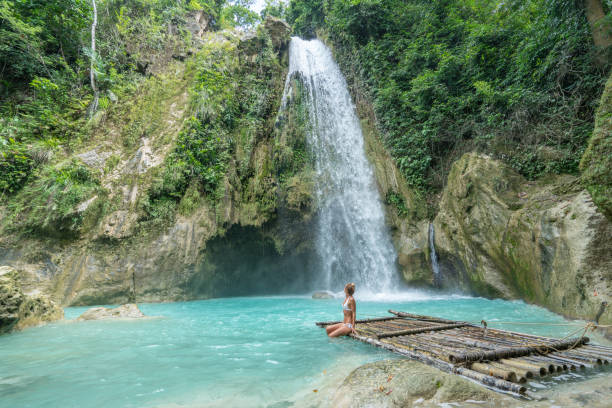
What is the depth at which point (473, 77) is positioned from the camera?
1104cm

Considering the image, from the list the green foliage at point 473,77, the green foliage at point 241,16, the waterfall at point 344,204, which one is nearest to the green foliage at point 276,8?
the green foliage at point 241,16

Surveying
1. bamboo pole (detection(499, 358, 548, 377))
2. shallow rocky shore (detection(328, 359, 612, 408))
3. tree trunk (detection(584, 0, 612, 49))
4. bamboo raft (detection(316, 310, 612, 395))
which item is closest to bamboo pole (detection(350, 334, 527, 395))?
bamboo raft (detection(316, 310, 612, 395))

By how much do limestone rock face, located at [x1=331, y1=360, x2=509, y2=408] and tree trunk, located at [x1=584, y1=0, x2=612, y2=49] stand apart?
10.1 m

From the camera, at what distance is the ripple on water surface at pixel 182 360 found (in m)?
2.85

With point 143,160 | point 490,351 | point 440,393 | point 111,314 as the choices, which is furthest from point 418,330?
point 143,160

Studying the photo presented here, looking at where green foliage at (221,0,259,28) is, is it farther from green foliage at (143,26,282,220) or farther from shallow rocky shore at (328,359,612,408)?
shallow rocky shore at (328,359,612,408)

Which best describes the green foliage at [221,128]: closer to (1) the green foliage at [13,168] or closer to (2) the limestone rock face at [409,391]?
(1) the green foliage at [13,168]

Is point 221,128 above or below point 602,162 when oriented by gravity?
above

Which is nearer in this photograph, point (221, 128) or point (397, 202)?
point (397, 202)

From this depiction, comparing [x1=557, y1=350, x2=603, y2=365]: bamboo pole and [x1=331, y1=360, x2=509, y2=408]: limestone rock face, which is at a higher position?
[x1=557, y1=350, x2=603, y2=365]: bamboo pole

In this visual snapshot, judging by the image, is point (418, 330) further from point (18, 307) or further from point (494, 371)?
point (18, 307)

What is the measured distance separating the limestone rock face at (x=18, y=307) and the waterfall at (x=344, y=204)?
8.99 metres

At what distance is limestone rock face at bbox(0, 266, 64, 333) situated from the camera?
5.46m

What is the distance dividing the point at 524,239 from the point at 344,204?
669 cm
